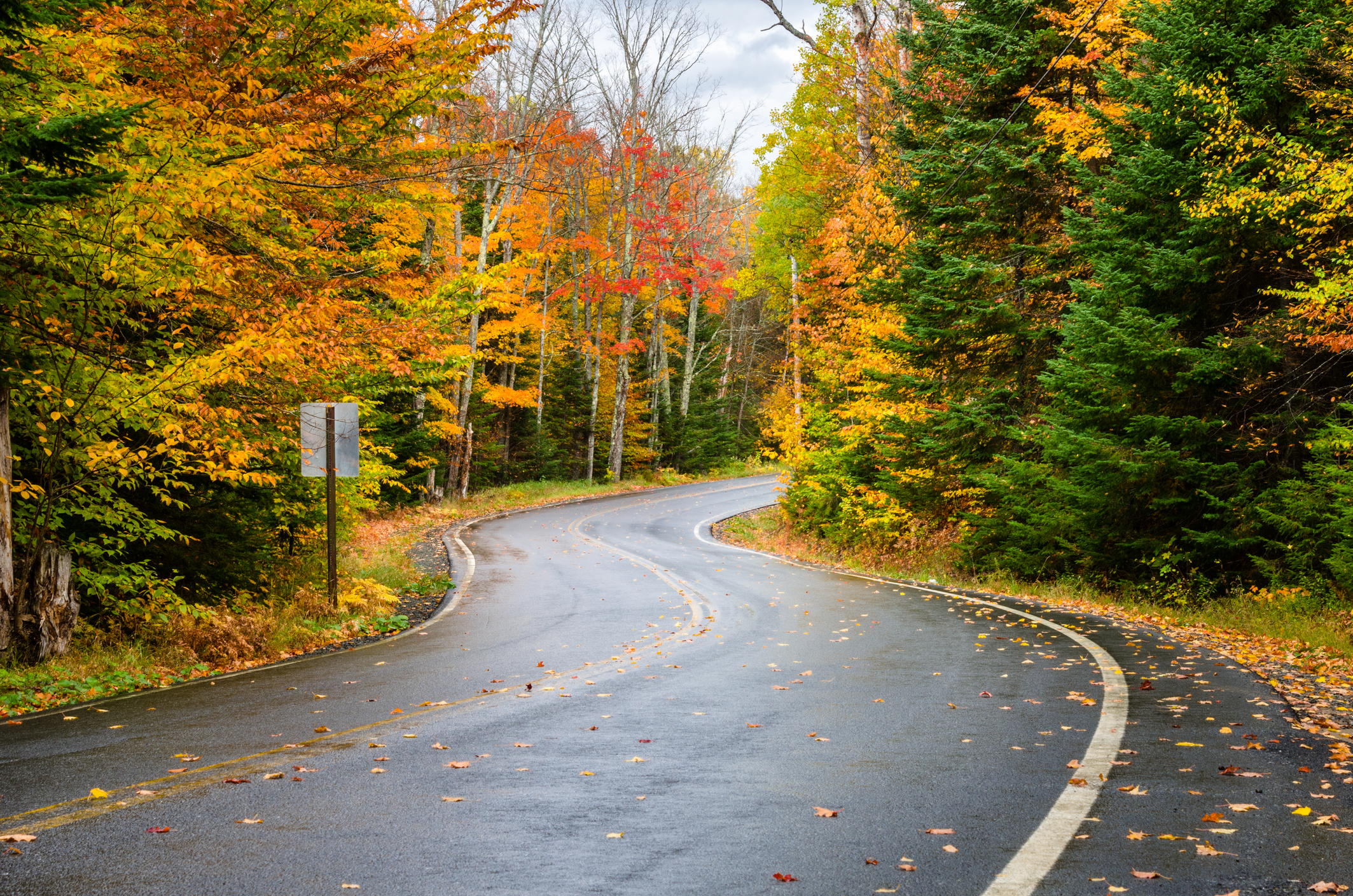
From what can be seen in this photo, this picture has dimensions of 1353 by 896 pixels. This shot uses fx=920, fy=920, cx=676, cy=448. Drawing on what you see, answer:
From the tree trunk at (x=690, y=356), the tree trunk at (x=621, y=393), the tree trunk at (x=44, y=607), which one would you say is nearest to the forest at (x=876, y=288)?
the tree trunk at (x=44, y=607)

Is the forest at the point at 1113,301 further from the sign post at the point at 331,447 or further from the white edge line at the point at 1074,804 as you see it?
the sign post at the point at 331,447

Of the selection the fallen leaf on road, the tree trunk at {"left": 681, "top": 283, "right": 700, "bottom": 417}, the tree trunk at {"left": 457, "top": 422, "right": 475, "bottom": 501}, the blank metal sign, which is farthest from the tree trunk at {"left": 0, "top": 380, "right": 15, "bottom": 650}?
the tree trunk at {"left": 681, "top": 283, "right": 700, "bottom": 417}

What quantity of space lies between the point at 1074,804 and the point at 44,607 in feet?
30.5

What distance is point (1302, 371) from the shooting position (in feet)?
43.9

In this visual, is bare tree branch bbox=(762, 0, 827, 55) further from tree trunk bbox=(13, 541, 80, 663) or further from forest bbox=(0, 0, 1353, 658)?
tree trunk bbox=(13, 541, 80, 663)

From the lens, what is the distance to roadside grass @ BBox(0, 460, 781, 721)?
8.38 meters

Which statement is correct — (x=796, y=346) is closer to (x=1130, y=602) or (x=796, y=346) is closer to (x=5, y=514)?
(x=1130, y=602)

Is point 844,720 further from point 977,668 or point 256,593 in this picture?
point 256,593

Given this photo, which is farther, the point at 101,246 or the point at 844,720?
the point at 101,246

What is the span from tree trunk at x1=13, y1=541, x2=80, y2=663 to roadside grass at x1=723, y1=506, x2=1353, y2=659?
42.6ft

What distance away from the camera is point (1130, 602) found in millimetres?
14719

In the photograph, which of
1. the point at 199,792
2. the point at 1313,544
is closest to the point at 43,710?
the point at 199,792

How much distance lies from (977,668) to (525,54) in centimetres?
2947

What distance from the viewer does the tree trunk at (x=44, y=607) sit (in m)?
8.91
